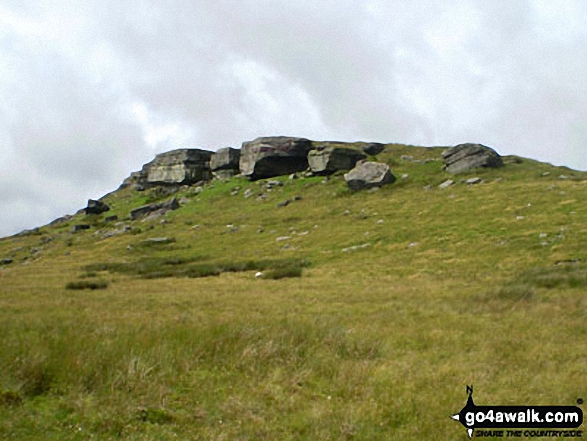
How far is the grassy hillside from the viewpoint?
676cm

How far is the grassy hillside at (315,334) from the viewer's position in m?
6.76

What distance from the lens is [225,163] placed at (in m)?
90.9

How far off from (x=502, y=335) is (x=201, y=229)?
48263mm

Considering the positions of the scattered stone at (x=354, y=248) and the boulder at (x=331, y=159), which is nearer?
the scattered stone at (x=354, y=248)

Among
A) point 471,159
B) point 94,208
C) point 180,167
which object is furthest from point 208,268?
point 180,167

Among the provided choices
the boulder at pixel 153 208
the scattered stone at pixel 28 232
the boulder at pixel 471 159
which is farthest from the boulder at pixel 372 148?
the scattered stone at pixel 28 232

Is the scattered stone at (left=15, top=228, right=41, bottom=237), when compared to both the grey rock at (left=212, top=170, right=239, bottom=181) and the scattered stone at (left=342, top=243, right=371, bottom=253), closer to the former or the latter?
the grey rock at (left=212, top=170, right=239, bottom=181)

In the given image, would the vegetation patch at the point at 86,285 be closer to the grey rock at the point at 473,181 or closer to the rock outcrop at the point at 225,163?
the grey rock at the point at 473,181

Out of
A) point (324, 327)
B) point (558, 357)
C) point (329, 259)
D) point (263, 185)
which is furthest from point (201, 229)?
point (558, 357)

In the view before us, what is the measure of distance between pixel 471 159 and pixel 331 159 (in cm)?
2246

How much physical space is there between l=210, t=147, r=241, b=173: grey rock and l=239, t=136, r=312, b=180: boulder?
607 cm

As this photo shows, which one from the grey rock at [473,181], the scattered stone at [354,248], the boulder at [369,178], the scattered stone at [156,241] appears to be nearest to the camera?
the scattered stone at [354,248]

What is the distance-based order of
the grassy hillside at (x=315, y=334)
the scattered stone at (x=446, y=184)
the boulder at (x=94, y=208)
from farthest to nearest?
the boulder at (x=94, y=208) < the scattered stone at (x=446, y=184) < the grassy hillside at (x=315, y=334)

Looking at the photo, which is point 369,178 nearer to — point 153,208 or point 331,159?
point 331,159
